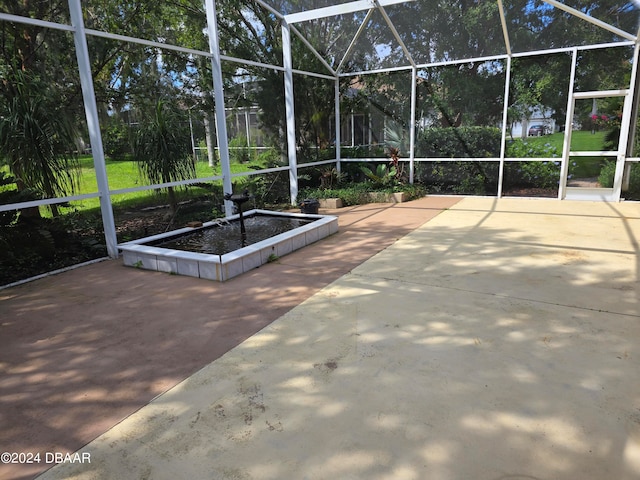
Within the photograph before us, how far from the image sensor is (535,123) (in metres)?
7.96

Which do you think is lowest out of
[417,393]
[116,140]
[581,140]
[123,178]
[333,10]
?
[417,393]

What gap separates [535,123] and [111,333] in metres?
8.26

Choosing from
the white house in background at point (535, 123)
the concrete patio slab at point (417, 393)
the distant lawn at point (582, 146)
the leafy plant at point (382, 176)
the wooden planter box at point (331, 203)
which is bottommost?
the concrete patio slab at point (417, 393)

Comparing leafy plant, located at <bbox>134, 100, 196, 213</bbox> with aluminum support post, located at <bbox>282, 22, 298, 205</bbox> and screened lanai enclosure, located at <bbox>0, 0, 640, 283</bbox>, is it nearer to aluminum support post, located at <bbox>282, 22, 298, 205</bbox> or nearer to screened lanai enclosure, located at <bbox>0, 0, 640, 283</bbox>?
screened lanai enclosure, located at <bbox>0, 0, 640, 283</bbox>

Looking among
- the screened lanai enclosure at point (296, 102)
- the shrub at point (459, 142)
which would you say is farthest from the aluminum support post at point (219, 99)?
the shrub at point (459, 142)

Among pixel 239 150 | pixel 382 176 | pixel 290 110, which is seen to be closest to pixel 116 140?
pixel 239 150

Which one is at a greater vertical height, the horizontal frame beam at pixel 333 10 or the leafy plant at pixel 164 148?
the horizontal frame beam at pixel 333 10

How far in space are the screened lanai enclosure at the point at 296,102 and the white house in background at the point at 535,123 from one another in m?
0.03

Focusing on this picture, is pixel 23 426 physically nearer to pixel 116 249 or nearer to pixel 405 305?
pixel 405 305

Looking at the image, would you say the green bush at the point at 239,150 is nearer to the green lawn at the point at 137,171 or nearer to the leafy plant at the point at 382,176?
the green lawn at the point at 137,171

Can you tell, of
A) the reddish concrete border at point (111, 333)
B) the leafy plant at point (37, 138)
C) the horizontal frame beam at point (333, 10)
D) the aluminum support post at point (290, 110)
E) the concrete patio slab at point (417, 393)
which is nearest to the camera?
the concrete patio slab at point (417, 393)

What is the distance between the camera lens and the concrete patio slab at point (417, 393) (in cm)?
164

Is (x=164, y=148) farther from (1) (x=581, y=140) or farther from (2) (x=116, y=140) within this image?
(1) (x=581, y=140)

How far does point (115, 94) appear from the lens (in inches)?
199
